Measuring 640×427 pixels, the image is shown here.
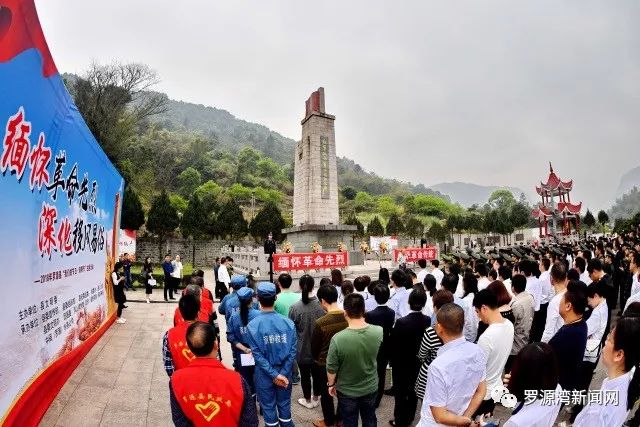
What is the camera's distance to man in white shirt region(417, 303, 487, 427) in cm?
202

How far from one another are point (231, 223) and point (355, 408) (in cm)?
2496

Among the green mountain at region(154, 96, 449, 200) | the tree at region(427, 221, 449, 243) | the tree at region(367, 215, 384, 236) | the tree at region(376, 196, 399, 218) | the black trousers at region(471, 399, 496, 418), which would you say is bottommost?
the black trousers at region(471, 399, 496, 418)

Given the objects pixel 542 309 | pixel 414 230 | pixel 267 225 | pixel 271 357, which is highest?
pixel 267 225

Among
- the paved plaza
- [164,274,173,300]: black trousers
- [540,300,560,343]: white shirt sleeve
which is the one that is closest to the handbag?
[540,300,560,343]: white shirt sleeve

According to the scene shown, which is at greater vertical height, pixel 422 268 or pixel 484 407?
pixel 422 268

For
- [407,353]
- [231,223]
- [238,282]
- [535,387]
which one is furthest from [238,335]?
[231,223]

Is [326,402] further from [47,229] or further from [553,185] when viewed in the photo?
[553,185]

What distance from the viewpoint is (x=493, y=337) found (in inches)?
109

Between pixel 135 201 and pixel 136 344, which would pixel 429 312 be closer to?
pixel 136 344

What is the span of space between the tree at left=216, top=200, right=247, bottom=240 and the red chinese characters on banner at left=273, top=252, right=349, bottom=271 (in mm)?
14874

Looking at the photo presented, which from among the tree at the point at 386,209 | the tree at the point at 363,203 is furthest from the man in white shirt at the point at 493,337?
the tree at the point at 363,203

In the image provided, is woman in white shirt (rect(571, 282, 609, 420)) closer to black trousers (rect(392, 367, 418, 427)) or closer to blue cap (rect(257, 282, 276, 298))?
black trousers (rect(392, 367, 418, 427))

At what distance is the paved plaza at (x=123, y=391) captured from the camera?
4.05m

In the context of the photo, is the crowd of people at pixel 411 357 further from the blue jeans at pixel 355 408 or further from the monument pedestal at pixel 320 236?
the monument pedestal at pixel 320 236
